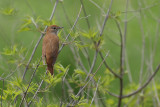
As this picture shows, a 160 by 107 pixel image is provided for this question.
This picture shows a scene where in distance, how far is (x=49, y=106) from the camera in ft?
6.96

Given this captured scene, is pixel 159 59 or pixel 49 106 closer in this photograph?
pixel 49 106

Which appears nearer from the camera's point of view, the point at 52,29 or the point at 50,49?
the point at 50,49

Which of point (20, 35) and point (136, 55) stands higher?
point (20, 35)

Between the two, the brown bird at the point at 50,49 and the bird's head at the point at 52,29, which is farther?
the bird's head at the point at 52,29

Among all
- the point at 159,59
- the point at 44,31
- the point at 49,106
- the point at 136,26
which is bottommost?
the point at 159,59

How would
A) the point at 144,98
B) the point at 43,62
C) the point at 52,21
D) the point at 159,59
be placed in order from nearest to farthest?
the point at 43,62 → the point at 52,21 → the point at 144,98 → the point at 159,59

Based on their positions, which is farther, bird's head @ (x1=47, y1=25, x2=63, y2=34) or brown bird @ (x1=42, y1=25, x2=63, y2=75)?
bird's head @ (x1=47, y1=25, x2=63, y2=34)

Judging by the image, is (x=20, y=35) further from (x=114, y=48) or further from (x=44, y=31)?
(x=44, y=31)

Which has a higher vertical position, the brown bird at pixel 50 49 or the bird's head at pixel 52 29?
the bird's head at pixel 52 29

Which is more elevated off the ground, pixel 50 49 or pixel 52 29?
pixel 52 29

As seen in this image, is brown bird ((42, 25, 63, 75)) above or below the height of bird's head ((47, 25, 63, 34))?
below

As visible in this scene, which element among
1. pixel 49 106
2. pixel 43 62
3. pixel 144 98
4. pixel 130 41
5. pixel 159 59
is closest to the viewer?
pixel 49 106

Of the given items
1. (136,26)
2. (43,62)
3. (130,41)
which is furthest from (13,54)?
(136,26)

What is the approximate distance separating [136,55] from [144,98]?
235cm
